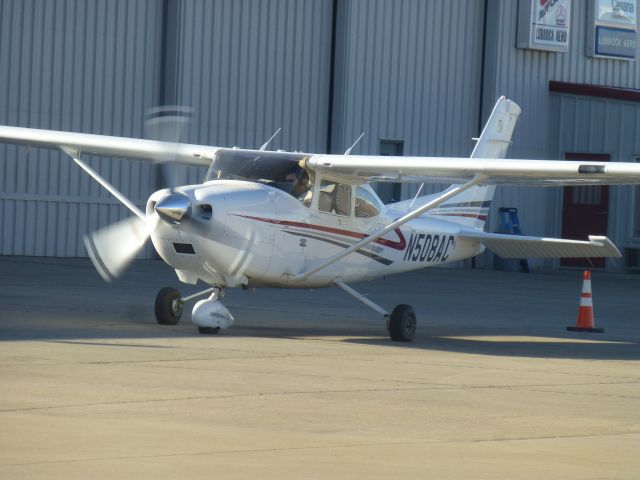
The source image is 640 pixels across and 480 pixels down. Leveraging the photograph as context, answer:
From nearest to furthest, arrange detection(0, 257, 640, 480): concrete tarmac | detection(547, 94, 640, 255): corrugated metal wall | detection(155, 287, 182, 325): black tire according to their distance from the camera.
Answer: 1. detection(0, 257, 640, 480): concrete tarmac
2. detection(155, 287, 182, 325): black tire
3. detection(547, 94, 640, 255): corrugated metal wall

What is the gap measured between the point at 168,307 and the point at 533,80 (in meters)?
20.8

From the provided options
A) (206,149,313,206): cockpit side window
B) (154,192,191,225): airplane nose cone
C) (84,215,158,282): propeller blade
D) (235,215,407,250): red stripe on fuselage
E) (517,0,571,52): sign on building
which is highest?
(517,0,571,52): sign on building

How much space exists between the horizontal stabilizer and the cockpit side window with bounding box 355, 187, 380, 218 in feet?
5.65

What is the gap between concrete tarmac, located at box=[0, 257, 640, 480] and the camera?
22.2 ft

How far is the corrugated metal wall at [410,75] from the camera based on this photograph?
30.1m

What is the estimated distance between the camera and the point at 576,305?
21453 mm

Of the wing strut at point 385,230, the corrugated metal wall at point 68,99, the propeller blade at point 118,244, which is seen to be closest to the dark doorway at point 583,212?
the corrugated metal wall at point 68,99

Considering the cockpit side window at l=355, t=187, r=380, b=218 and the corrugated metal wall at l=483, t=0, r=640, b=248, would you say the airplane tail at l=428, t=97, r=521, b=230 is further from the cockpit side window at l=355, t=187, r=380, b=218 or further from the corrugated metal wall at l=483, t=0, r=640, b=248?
the corrugated metal wall at l=483, t=0, r=640, b=248

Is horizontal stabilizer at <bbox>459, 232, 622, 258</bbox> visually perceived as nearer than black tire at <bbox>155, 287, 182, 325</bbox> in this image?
No

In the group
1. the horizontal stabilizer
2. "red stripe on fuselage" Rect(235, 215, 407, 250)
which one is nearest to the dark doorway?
the horizontal stabilizer

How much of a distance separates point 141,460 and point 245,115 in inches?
888

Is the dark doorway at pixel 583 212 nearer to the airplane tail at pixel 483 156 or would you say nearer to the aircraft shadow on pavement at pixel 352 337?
the airplane tail at pixel 483 156

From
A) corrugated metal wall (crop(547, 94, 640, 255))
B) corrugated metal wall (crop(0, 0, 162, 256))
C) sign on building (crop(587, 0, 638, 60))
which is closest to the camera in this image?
corrugated metal wall (crop(0, 0, 162, 256))

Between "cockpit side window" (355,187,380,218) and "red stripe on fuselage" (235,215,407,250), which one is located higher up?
"cockpit side window" (355,187,380,218)
